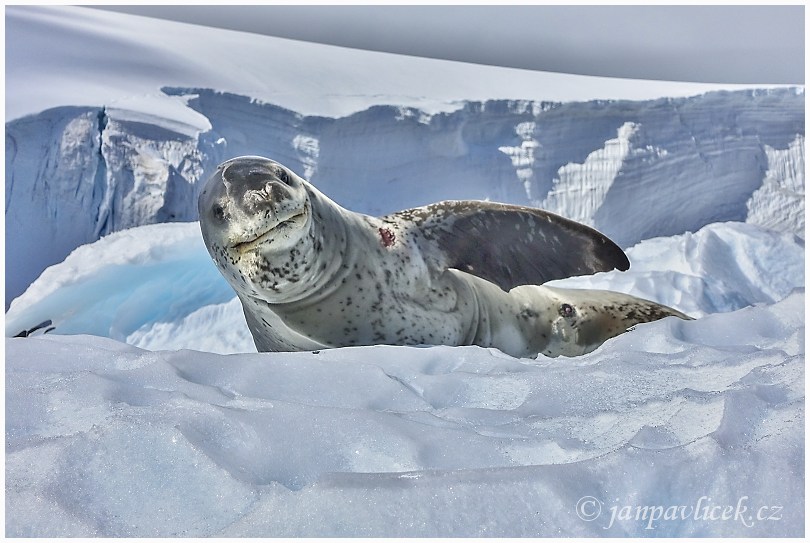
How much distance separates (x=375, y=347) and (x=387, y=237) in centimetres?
75

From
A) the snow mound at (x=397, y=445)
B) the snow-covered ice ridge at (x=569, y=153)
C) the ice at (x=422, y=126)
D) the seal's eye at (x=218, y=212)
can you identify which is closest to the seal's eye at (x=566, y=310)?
the snow mound at (x=397, y=445)

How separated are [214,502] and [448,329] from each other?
1606 millimetres

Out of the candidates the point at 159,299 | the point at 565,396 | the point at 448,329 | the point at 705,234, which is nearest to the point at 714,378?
the point at 565,396

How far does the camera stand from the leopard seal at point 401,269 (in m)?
2.10

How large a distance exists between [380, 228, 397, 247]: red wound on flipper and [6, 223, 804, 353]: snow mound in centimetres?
190

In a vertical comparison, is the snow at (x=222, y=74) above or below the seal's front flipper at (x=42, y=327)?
above

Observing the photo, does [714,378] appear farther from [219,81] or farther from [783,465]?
[219,81]

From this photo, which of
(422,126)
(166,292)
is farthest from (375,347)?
(422,126)

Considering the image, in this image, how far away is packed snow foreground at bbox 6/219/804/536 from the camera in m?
0.88

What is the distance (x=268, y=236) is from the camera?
2057mm

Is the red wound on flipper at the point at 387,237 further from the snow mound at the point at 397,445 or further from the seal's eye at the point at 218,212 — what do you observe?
the snow mound at the point at 397,445

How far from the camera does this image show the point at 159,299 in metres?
4.75

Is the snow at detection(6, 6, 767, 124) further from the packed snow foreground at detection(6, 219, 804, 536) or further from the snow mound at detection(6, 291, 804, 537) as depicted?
the snow mound at detection(6, 291, 804, 537)

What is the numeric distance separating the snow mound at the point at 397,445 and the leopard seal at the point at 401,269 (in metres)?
0.57
